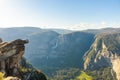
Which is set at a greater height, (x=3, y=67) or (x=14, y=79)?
(x=14, y=79)

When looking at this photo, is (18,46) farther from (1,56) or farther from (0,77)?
(0,77)

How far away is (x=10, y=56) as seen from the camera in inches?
3056

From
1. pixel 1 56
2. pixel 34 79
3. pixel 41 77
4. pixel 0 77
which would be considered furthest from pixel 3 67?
pixel 41 77

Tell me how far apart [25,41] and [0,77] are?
40.8 meters

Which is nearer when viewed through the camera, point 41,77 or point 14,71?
point 14,71

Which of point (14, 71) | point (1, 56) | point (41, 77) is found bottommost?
point (41, 77)

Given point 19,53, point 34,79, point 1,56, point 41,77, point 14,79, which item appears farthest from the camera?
point 41,77

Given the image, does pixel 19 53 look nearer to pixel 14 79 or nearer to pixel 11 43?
pixel 11 43

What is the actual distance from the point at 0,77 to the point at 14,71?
39.5 metres

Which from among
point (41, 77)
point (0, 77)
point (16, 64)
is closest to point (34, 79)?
point (41, 77)

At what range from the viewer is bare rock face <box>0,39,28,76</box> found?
7589 centimetres

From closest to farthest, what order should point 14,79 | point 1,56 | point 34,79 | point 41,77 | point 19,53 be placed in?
point 14,79 → point 1,56 → point 19,53 → point 34,79 → point 41,77

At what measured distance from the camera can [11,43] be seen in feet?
254

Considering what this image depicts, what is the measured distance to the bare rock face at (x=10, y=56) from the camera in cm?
7589
